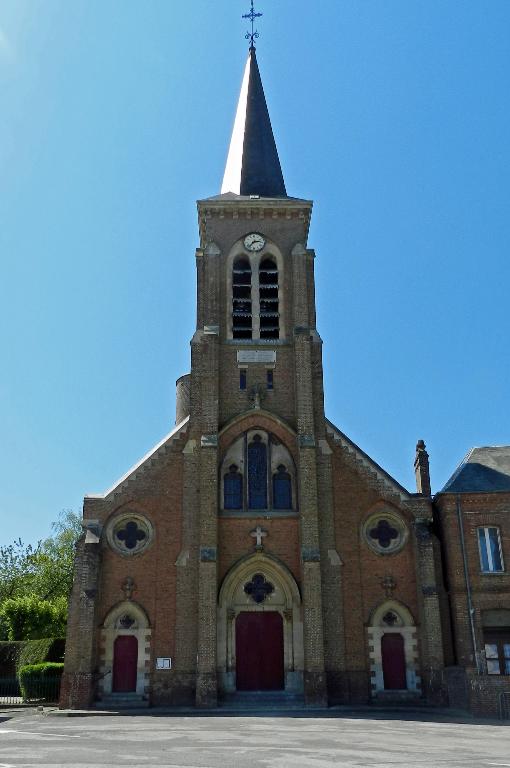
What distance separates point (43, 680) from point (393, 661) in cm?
1338

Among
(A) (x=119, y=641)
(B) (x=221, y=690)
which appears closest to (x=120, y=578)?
(A) (x=119, y=641)

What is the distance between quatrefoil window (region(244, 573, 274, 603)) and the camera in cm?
2592

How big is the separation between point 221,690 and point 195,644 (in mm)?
1737

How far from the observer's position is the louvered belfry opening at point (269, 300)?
30406 mm

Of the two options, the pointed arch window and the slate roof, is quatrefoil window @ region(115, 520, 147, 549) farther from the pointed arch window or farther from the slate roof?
the slate roof

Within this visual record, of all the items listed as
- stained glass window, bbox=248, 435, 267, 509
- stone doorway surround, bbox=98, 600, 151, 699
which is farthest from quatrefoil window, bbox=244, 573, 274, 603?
stone doorway surround, bbox=98, 600, 151, 699

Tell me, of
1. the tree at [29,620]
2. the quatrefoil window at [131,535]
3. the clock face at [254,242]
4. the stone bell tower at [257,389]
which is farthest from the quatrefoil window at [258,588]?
the tree at [29,620]

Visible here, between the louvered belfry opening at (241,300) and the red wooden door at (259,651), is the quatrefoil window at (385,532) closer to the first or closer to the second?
the red wooden door at (259,651)

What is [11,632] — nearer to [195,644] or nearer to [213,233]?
[195,644]

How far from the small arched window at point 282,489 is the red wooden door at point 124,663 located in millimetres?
7087

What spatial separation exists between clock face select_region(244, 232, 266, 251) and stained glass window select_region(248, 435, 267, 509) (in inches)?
341

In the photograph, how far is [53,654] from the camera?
30.5 metres

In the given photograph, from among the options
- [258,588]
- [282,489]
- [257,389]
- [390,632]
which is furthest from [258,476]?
[390,632]

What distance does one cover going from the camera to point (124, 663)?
25062mm
